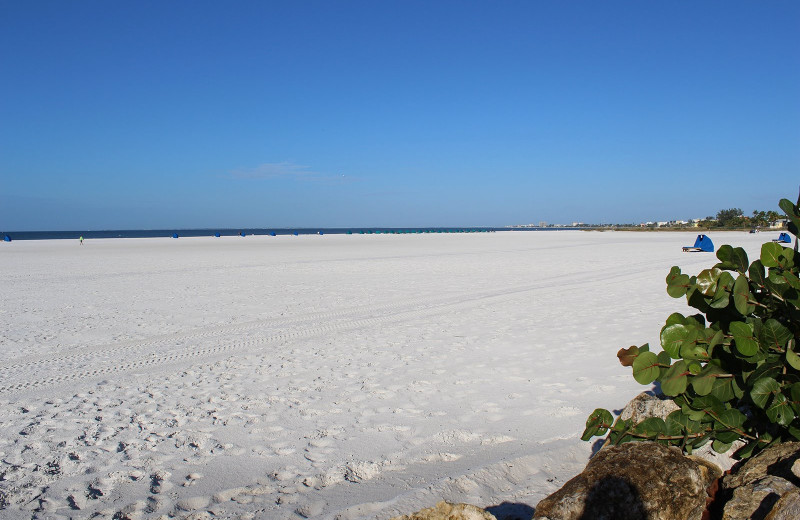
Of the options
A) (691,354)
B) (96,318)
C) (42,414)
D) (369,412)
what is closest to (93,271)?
(96,318)

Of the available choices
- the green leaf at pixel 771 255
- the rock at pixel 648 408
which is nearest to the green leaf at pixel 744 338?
the green leaf at pixel 771 255

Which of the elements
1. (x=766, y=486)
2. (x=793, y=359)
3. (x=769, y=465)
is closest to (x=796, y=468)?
(x=766, y=486)

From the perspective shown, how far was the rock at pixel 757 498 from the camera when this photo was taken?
2.08 m

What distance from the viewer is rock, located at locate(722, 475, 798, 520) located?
6.83 ft

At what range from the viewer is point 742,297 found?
2.57 metres

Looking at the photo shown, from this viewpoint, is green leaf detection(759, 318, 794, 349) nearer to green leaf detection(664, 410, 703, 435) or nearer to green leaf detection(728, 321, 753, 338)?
green leaf detection(728, 321, 753, 338)

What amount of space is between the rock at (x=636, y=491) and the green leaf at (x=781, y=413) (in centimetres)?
42

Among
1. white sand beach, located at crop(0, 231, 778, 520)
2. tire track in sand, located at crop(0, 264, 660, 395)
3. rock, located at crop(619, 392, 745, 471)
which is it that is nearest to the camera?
rock, located at crop(619, 392, 745, 471)

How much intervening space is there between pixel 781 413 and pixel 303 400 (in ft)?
11.6

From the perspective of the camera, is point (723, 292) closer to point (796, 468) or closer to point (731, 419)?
point (731, 419)

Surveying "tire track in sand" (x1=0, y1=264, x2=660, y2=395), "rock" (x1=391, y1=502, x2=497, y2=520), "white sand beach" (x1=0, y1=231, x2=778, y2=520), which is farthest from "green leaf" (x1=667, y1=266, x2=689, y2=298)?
"tire track in sand" (x1=0, y1=264, x2=660, y2=395)

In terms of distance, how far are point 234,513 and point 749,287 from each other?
9.80 feet

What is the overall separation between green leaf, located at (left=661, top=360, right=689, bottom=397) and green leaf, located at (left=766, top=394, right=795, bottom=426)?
0.36 metres

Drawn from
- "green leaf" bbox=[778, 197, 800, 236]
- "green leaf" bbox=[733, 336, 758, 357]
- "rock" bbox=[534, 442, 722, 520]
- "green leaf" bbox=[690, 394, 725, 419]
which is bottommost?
"rock" bbox=[534, 442, 722, 520]
